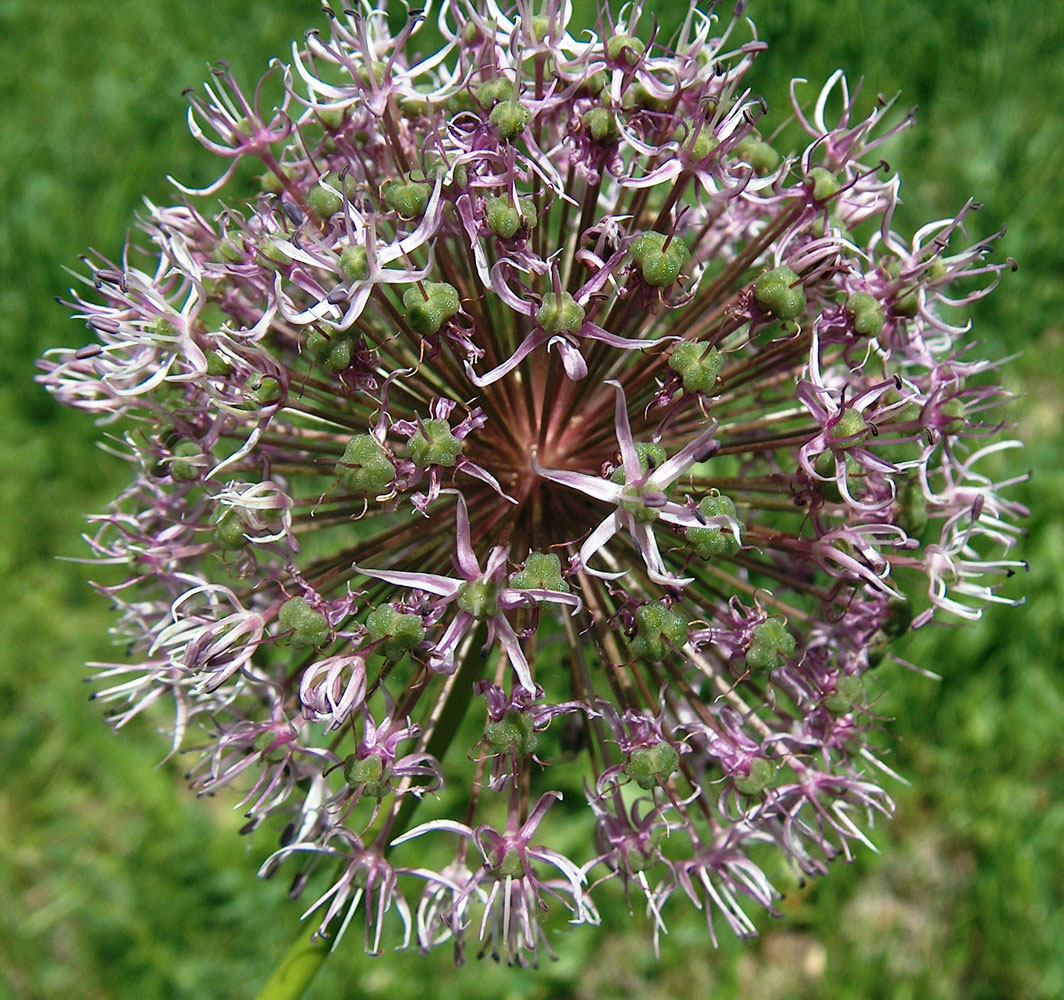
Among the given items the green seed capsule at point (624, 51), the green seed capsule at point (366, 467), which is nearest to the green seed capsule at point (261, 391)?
the green seed capsule at point (366, 467)

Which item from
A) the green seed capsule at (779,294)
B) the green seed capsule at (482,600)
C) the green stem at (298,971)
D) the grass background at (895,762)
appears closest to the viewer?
the green seed capsule at (482,600)

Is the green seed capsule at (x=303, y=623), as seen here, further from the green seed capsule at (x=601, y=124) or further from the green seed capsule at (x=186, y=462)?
the green seed capsule at (x=601, y=124)

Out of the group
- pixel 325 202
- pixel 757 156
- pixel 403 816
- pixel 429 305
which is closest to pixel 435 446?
pixel 429 305

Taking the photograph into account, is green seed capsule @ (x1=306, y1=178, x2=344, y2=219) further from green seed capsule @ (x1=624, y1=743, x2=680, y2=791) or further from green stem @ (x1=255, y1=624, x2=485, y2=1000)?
green seed capsule @ (x1=624, y1=743, x2=680, y2=791)

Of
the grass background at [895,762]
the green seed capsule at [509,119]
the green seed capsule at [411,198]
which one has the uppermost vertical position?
the green seed capsule at [509,119]

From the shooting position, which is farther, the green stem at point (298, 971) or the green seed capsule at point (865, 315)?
the green stem at point (298, 971)

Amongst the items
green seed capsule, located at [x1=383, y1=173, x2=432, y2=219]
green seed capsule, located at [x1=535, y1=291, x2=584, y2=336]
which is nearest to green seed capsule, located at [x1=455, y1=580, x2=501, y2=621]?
green seed capsule, located at [x1=535, y1=291, x2=584, y2=336]

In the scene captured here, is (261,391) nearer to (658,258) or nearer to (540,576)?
(540,576)
